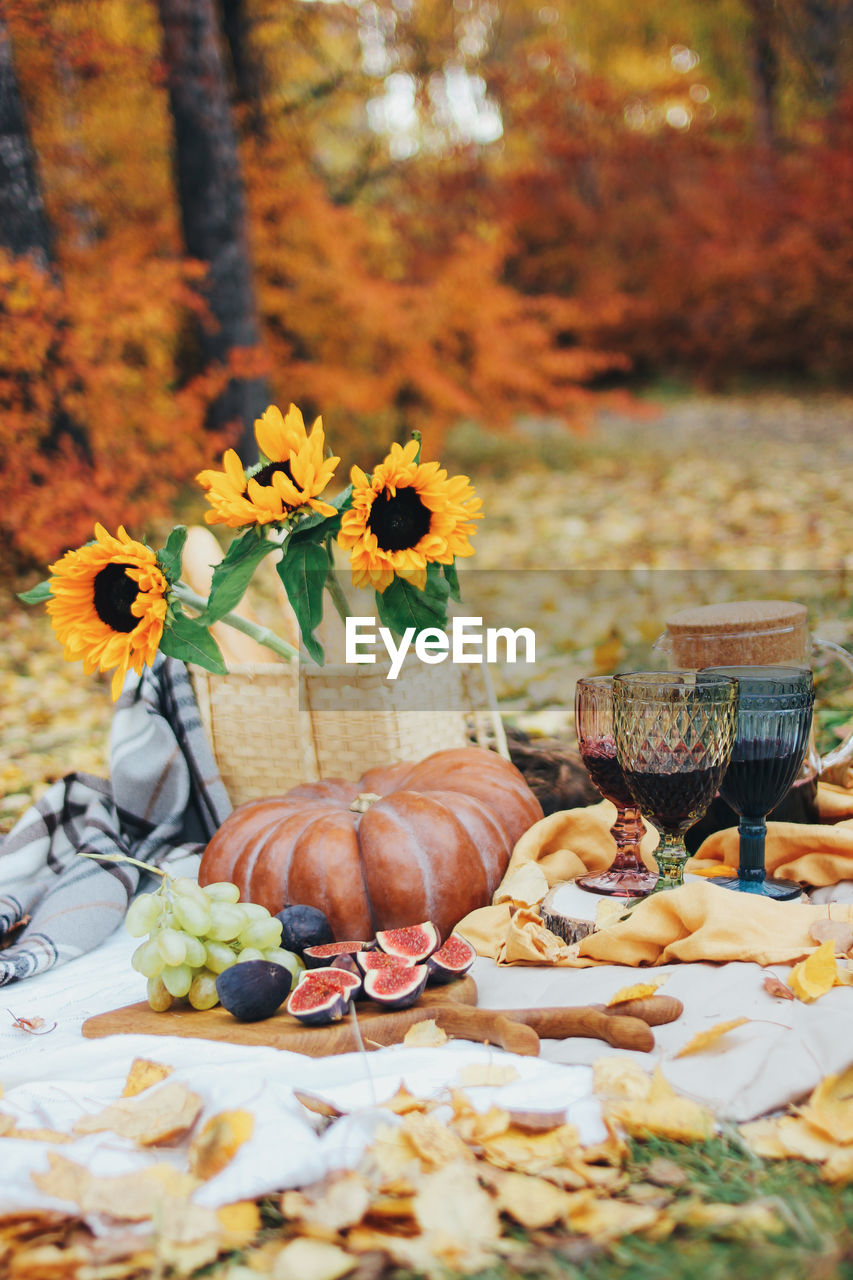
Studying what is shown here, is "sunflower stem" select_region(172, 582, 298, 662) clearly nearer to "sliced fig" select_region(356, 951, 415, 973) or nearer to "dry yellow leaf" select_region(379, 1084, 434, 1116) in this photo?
"sliced fig" select_region(356, 951, 415, 973)

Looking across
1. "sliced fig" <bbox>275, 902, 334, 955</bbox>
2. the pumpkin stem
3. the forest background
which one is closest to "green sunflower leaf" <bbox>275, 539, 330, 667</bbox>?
the pumpkin stem

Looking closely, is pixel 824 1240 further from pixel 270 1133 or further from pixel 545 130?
pixel 545 130

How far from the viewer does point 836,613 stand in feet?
18.9

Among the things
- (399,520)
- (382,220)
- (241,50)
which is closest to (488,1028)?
(399,520)

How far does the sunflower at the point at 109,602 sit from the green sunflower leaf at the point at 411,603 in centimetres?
51

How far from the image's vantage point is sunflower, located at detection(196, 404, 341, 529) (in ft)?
7.58

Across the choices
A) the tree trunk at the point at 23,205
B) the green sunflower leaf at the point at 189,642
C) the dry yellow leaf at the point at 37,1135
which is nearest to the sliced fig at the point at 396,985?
the dry yellow leaf at the point at 37,1135

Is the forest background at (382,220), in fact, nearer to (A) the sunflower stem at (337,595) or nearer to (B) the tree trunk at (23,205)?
(B) the tree trunk at (23,205)

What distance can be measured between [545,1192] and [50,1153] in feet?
2.28

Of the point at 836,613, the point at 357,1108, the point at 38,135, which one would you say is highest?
the point at 38,135

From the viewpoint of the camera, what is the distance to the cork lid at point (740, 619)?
108 inches

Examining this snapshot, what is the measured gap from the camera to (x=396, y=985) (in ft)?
6.49

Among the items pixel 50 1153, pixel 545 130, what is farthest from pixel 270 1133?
pixel 545 130

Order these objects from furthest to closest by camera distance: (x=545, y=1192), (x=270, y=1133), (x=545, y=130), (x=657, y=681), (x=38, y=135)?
(x=545, y=130) → (x=38, y=135) → (x=657, y=681) → (x=270, y=1133) → (x=545, y=1192)
